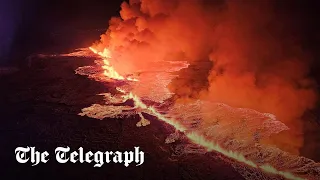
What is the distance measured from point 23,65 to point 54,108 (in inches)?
221

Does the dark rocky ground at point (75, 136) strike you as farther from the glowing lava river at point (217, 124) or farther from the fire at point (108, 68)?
the fire at point (108, 68)

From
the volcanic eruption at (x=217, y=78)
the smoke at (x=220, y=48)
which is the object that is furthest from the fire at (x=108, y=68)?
the smoke at (x=220, y=48)

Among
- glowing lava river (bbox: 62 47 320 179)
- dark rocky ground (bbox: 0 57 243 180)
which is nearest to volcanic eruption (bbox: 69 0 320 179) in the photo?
glowing lava river (bbox: 62 47 320 179)

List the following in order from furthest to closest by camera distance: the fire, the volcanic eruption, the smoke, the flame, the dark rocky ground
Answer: the fire → the smoke → the volcanic eruption → the dark rocky ground → the flame

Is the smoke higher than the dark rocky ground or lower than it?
higher

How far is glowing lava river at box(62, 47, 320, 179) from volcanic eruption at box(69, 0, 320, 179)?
18mm

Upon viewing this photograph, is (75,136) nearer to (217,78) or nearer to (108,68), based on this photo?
(217,78)

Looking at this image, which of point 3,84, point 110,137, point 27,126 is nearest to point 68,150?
point 110,137

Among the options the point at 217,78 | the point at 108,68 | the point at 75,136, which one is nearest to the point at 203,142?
the point at 75,136

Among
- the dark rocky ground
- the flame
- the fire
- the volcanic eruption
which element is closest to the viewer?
the flame

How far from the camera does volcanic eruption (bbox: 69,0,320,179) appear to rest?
578 centimetres

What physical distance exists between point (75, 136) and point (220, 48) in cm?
734

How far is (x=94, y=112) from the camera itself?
24.3 feet

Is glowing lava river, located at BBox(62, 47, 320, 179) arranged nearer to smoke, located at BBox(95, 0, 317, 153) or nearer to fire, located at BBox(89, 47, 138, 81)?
fire, located at BBox(89, 47, 138, 81)
